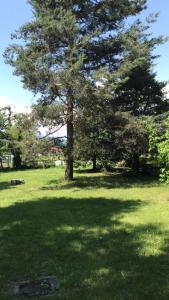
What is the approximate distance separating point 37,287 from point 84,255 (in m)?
2.01

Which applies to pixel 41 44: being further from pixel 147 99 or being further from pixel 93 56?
pixel 147 99

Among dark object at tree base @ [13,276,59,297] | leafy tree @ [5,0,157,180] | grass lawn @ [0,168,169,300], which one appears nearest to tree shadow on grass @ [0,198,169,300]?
grass lawn @ [0,168,169,300]

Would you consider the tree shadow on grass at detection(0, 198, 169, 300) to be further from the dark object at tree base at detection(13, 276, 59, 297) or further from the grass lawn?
the dark object at tree base at detection(13, 276, 59, 297)

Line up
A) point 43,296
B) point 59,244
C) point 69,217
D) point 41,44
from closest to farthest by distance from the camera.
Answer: point 43,296, point 59,244, point 69,217, point 41,44

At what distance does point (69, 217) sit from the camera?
13.6 m

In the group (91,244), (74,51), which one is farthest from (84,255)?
(74,51)

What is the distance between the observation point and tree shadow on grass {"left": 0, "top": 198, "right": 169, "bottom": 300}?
6.94 m

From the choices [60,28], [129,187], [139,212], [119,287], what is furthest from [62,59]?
[119,287]

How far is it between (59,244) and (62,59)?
47.2 ft

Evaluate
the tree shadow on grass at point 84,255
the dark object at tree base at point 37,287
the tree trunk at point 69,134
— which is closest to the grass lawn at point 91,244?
the tree shadow on grass at point 84,255

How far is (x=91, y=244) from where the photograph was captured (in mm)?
9867

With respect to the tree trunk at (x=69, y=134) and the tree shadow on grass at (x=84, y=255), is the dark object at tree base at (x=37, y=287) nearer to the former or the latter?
the tree shadow on grass at (x=84, y=255)

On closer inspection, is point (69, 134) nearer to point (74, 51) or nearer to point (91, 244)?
point (74, 51)

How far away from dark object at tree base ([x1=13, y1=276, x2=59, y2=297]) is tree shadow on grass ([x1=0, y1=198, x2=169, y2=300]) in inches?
6.8
